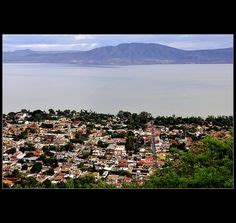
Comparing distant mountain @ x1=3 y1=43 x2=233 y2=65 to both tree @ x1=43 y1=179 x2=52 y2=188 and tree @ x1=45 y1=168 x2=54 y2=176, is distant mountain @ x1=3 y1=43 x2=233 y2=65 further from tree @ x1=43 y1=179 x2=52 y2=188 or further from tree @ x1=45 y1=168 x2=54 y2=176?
tree @ x1=43 y1=179 x2=52 y2=188

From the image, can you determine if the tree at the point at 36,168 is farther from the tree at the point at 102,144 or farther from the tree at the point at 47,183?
the tree at the point at 102,144

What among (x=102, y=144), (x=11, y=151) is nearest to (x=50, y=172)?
(x=11, y=151)

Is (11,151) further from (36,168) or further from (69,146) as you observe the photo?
(69,146)

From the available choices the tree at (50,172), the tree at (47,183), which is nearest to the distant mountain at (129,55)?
the tree at (50,172)

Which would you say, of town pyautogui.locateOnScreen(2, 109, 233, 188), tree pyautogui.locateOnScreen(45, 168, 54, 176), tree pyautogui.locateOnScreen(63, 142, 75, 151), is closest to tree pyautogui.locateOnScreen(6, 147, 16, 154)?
town pyautogui.locateOnScreen(2, 109, 233, 188)

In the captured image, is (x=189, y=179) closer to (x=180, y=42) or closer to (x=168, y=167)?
(x=168, y=167)
